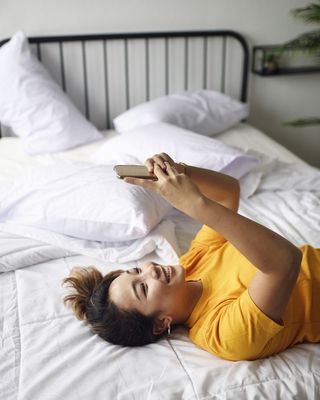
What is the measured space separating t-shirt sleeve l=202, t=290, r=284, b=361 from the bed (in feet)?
0.09

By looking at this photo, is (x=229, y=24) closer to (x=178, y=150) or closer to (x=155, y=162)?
(x=178, y=150)

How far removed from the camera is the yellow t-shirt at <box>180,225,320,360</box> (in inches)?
38.2

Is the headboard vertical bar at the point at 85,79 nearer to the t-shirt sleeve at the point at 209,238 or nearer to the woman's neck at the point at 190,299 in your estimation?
the t-shirt sleeve at the point at 209,238

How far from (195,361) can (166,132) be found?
1.18m

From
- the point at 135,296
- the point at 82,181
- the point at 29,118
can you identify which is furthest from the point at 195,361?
the point at 29,118

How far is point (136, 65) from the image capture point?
8.96 ft

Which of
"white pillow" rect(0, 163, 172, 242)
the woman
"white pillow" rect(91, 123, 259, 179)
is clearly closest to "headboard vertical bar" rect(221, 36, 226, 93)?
"white pillow" rect(91, 123, 259, 179)

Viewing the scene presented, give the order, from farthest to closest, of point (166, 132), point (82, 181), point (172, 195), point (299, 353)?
point (166, 132)
point (82, 181)
point (299, 353)
point (172, 195)

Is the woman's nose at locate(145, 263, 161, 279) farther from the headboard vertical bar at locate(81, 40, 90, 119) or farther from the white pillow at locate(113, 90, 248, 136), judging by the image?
the headboard vertical bar at locate(81, 40, 90, 119)

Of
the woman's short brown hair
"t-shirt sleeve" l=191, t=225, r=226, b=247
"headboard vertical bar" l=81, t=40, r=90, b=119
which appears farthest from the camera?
"headboard vertical bar" l=81, t=40, r=90, b=119

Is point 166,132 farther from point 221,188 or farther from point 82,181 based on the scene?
point 221,188

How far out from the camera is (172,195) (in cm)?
93

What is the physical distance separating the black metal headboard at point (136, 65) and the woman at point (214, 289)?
165 centimetres

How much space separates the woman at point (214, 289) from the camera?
0.93 metres
